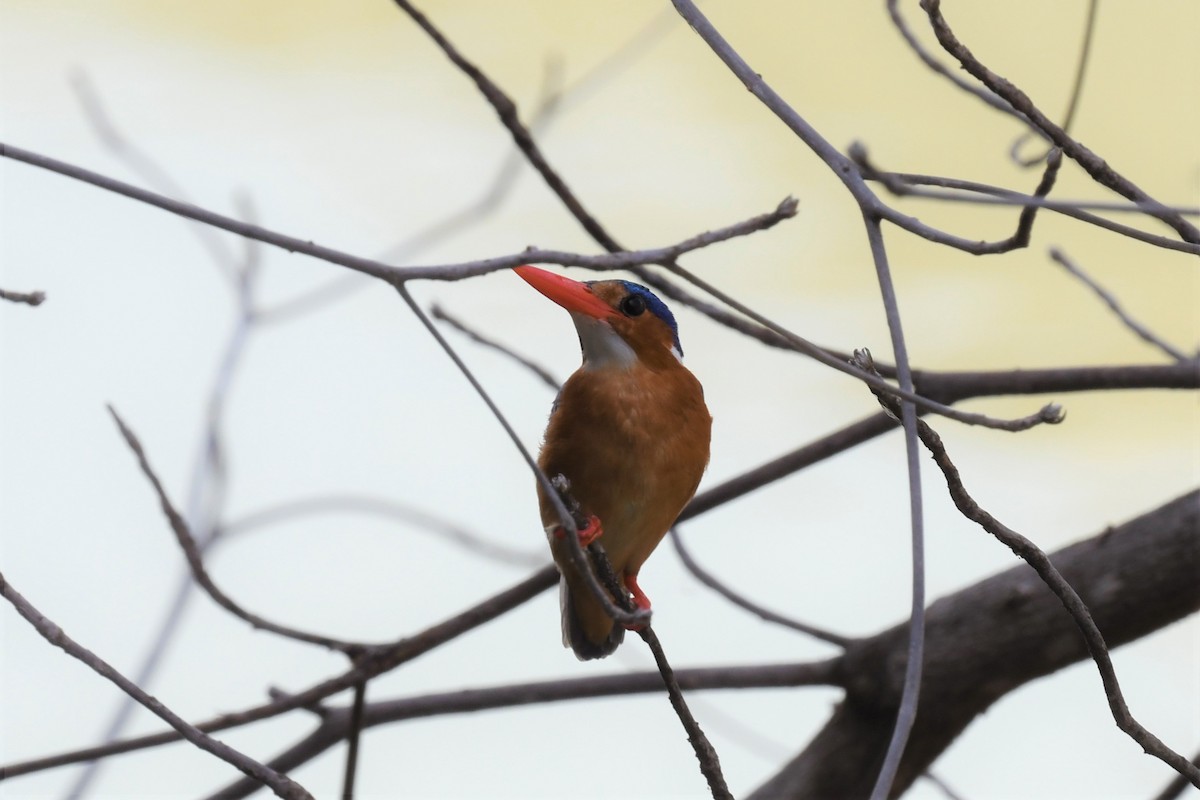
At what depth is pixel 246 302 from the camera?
2.21 m

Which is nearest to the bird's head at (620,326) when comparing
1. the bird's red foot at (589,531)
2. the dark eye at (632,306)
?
the dark eye at (632,306)

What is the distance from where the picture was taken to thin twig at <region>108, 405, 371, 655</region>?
1.58 metres

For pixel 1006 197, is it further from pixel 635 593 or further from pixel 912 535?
pixel 635 593

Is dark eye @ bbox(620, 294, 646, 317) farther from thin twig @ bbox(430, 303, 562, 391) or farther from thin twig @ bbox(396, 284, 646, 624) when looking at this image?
thin twig @ bbox(396, 284, 646, 624)

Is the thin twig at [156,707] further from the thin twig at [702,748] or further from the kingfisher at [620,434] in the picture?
the kingfisher at [620,434]

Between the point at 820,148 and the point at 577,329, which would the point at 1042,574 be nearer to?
the point at 820,148

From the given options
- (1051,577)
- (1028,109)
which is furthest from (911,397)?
(1028,109)

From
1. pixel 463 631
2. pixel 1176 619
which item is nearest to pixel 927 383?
pixel 1176 619

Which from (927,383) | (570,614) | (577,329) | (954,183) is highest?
(577,329)

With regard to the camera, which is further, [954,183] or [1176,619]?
[1176,619]

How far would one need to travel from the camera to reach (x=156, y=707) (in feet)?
3.81

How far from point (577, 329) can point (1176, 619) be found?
0.96 metres

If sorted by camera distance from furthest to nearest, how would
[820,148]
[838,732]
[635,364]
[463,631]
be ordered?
[838,732] < [463,631] < [635,364] < [820,148]

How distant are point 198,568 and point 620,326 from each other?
0.64 metres
